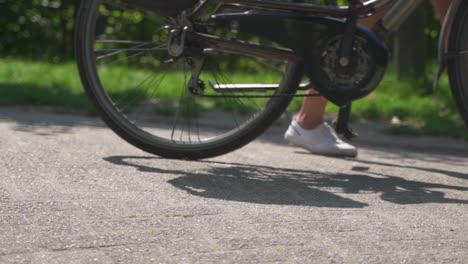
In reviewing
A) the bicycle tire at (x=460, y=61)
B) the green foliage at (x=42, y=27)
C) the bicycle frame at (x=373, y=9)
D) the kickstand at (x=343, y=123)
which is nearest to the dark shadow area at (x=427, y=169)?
the kickstand at (x=343, y=123)

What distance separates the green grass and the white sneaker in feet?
2.65

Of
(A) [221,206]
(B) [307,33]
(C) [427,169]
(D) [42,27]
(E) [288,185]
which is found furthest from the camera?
(D) [42,27]

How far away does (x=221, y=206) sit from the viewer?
4.29 metres

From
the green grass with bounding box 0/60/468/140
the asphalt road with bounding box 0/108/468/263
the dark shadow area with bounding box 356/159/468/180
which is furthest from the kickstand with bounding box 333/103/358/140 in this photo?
the green grass with bounding box 0/60/468/140

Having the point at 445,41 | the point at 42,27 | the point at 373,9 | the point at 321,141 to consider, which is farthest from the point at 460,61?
the point at 42,27

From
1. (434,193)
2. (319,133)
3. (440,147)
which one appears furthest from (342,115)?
(440,147)

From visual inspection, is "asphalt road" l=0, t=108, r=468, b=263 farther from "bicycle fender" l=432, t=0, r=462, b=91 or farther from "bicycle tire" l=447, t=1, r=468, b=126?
"bicycle fender" l=432, t=0, r=462, b=91

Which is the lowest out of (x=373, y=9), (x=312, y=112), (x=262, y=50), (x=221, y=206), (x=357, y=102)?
(x=357, y=102)

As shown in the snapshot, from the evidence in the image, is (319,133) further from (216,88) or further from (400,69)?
(400,69)

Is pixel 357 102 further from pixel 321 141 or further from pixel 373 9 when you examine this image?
pixel 373 9

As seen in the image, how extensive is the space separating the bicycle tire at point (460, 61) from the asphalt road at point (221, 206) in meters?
0.39

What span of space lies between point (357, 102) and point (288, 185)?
3.56m

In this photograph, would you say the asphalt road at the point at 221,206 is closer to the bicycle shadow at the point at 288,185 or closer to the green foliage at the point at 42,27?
the bicycle shadow at the point at 288,185

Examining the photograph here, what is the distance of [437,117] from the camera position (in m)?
7.81
